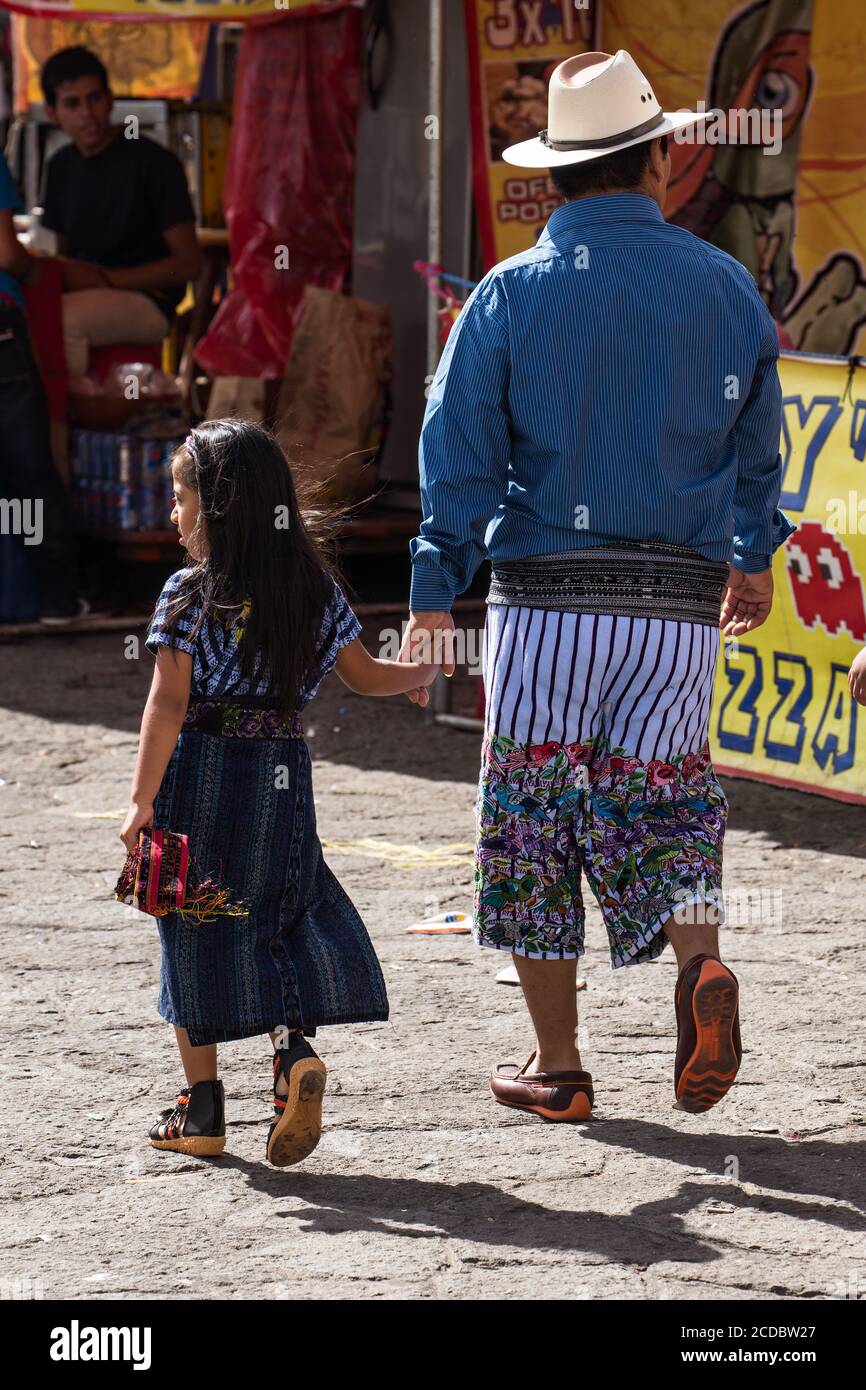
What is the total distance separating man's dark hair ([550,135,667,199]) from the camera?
380 centimetres

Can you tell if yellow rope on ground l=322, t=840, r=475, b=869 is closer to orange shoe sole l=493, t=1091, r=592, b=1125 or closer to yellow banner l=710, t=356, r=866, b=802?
yellow banner l=710, t=356, r=866, b=802

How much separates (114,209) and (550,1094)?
6861mm

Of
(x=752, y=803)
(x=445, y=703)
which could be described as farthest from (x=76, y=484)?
(x=752, y=803)

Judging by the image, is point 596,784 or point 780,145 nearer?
point 596,784

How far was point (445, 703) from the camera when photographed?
765 cm

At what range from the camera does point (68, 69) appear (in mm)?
9430

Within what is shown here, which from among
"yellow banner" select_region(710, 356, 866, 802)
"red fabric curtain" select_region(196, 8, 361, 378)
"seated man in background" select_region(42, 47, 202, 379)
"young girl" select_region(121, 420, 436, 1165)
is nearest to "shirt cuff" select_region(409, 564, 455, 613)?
"young girl" select_region(121, 420, 436, 1165)

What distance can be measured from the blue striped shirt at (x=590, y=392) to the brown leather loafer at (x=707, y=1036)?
85 cm

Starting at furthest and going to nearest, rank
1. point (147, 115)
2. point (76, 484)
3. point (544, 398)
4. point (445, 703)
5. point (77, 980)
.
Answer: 1. point (147, 115)
2. point (76, 484)
3. point (445, 703)
4. point (77, 980)
5. point (544, 398)

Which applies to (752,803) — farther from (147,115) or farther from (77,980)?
(147,115)

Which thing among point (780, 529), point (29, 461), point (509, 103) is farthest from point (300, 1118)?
point (29, 461)

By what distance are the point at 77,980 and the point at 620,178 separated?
2288mm

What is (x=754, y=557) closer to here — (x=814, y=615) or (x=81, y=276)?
(x=814, y=615)

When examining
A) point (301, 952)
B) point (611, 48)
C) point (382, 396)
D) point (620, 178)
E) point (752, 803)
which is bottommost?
point (752, 803)
